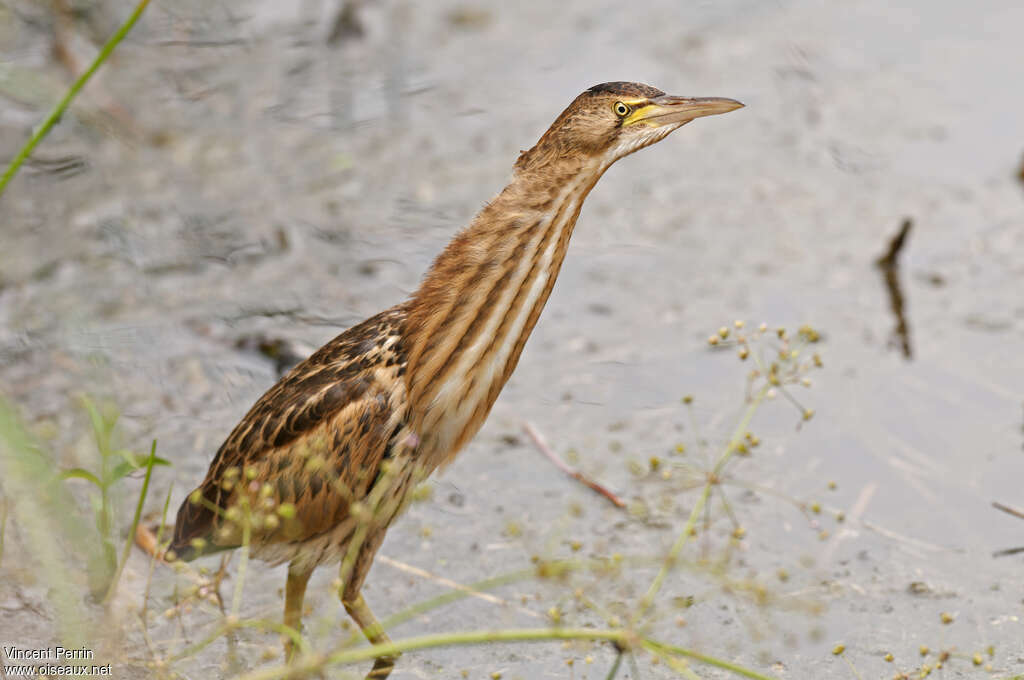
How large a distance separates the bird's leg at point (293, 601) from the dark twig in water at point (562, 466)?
3.43 feet

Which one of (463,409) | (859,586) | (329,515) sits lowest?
(859,586)

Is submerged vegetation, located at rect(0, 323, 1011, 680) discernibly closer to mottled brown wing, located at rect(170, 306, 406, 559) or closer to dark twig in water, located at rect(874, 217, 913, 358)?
mottled brown wing, located at rect(170, 306, 406, 559)

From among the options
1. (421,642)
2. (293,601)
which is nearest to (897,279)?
(293,601)

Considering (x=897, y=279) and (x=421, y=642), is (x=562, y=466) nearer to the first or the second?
(x=897, y=279)

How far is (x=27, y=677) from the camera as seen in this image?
3463mm

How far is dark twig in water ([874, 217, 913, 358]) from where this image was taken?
501cm

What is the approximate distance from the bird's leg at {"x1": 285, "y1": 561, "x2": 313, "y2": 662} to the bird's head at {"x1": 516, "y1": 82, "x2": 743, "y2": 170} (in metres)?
1.24

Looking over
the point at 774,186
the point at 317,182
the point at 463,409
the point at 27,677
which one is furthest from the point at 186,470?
the point at 774,186

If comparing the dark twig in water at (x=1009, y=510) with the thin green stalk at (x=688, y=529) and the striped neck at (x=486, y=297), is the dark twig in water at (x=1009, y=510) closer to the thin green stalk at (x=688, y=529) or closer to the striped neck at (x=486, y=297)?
the thin green stalk at (x=688, y=529)

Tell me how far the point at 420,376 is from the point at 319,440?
0.28 metres

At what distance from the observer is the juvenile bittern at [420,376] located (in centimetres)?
323

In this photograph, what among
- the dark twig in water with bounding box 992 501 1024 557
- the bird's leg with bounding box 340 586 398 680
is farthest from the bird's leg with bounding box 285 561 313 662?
the dark twig in water with bounding box 992 501 1024 557

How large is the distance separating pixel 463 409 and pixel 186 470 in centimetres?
133

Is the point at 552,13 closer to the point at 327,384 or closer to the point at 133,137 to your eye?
the point at 133,137
